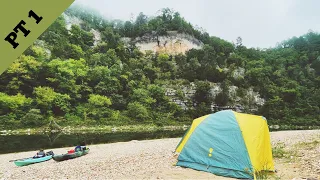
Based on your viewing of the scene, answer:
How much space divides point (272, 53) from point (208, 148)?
104822 millimetres

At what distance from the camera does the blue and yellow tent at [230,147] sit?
8.56 m

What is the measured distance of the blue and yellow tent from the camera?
856cm

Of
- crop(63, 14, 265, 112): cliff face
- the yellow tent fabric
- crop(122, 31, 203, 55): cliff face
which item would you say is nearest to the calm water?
the yellow tent fabric

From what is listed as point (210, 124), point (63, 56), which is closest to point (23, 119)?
point (63, 56)

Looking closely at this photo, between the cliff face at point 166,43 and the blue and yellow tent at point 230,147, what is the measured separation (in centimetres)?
8341

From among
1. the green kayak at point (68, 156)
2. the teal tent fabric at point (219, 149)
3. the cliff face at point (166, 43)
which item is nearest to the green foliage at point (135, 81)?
the cliff face at point (166, 43)

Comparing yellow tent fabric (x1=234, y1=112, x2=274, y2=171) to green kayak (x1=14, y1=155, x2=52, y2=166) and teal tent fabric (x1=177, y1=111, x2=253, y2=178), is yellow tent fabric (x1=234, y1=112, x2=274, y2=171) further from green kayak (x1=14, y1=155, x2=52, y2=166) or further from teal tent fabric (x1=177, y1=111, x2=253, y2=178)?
green kayak (x1=14, y1=155, x2=52, y2=166)

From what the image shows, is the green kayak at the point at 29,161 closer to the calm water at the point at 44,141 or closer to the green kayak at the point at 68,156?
the green kayak at the point at 68,156

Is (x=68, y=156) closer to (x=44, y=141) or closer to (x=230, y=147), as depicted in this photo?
(x=230, y=147)

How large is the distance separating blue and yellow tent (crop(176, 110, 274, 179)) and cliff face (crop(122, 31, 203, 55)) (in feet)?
274

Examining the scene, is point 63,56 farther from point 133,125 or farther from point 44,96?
point 133,125

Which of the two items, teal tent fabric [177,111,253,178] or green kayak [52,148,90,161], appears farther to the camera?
green kayak [52,148,90,161]

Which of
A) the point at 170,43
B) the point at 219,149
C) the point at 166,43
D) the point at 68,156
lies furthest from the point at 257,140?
the point at 170,43

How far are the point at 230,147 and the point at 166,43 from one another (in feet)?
288
